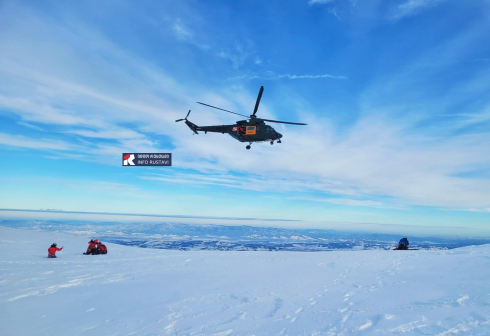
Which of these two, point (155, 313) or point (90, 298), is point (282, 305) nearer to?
point (155, 313)

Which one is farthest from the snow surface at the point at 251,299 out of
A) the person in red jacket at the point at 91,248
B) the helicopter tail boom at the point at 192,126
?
the helicopter tail boom at the point at 192,126

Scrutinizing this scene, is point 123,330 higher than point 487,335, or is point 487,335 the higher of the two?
point 487,335

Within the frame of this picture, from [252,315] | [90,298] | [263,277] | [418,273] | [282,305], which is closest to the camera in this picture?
[252,315]

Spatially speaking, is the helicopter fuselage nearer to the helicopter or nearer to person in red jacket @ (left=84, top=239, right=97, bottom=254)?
the helicopter

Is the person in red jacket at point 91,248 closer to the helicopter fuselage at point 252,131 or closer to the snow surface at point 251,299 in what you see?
the snow surface at point 251,299

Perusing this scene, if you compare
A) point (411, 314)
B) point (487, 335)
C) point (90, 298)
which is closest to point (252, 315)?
point (411, 314)

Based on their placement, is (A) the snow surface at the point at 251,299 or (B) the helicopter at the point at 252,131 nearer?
(A) the snow surface at the point at 251,299

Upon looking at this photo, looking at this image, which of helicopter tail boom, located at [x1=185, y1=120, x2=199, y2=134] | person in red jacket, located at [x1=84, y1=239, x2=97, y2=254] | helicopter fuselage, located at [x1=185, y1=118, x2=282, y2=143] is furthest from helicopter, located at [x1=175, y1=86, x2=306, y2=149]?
person in red jacket, located at [x1=84, y1=239, x2=97, y2=254]

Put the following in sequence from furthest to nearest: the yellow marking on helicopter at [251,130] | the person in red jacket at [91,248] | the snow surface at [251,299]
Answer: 1. the yellow marking on helicopter at [251,130]
2. the person in red jacket at [91,248]
3. the snow surface at [251,299]
